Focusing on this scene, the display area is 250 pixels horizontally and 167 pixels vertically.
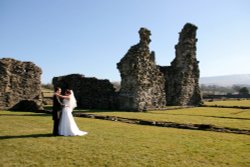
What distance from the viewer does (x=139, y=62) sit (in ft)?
91.6

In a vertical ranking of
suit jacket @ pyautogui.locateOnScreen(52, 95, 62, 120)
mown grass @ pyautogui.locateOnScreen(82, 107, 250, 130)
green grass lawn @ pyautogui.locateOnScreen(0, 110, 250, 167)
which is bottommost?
green grass lawn @ pyautogui.locateOnScreen(0, 110, 250, 167)

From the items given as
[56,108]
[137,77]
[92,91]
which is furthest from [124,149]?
[92,91]

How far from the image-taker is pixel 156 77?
3061 cm

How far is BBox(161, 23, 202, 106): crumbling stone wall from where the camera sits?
3644 cm

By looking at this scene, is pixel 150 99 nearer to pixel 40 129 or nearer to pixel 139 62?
pixel 139 62

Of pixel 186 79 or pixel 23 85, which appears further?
pixel 186 79

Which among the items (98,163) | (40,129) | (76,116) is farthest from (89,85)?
(98,163)

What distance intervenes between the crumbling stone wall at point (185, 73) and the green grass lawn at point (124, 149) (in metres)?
22.7

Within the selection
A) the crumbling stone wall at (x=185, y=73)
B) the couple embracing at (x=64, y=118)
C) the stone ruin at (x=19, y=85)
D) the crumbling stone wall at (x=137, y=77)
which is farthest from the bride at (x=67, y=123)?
the crumbling stone wall at (x=185, y=73)

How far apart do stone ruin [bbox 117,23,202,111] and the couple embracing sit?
14611 mm

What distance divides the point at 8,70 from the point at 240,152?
2261cm

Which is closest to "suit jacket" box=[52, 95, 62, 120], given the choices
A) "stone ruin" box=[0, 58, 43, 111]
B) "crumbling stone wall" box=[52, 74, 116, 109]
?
"stone ruin" box=[0, 58, 43, 111]

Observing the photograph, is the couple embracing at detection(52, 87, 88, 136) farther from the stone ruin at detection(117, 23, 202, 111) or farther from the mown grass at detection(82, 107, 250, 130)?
the stone ruin at detection(117, 23, 202, 111)

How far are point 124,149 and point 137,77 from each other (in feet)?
57.9
